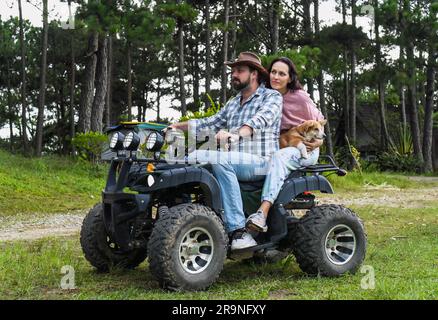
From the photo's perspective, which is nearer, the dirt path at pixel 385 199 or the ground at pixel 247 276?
the ground at pixel 247 276

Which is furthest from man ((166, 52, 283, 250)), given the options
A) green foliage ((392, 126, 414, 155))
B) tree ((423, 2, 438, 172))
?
green foliage ((392, 126, 414, 155))

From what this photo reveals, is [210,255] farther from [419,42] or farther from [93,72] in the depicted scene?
[419,42]

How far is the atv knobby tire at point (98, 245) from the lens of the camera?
499 centimetres

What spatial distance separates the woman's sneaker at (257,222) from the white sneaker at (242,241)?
0.24 ft

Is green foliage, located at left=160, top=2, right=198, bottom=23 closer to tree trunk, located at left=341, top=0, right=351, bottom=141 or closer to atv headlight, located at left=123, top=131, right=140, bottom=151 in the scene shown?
tree trunk, located at left=341, top=0, right=351, bottom=141

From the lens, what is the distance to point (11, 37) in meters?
41.4

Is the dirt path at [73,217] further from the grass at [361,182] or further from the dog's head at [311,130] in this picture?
the dog's head at [311,130]

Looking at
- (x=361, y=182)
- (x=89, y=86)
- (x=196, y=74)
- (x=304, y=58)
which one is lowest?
(x=361, y=182)

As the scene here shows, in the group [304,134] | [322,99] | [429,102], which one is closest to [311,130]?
[304,134]

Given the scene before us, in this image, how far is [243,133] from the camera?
15.7ft

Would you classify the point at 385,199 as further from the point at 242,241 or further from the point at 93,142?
the point at 242,241

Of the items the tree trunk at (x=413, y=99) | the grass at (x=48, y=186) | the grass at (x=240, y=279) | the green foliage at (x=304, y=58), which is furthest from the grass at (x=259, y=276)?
the tree trunk at (x=413, y=99)

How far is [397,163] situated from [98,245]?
82.0 ft

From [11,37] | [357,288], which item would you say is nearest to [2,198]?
[357,288]
